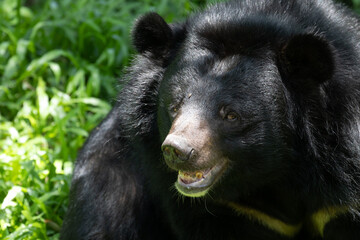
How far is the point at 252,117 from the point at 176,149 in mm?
722

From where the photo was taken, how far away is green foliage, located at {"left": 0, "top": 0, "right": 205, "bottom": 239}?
6887mm

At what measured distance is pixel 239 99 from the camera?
16.6ft

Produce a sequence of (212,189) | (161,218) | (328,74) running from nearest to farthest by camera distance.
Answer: (328,74) → (212,189) → (161,218)

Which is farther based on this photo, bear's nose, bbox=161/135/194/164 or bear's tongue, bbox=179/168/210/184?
bear's tongue, bbox=179/168/210/184

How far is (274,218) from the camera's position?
5.82m

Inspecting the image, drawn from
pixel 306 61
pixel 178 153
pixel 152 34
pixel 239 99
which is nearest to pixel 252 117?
pixel 239 99

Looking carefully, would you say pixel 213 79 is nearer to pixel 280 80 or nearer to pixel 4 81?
pixel 280 80

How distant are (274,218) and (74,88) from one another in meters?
3.59

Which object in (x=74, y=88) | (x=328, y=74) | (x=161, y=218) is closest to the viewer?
(x=328, y=74)

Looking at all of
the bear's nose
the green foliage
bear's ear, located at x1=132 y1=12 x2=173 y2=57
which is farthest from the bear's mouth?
the green foliage

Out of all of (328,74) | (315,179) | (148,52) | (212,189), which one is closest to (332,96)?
(328,74)

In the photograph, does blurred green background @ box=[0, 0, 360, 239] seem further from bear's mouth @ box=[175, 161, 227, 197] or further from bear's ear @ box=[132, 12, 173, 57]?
bear's mouth @ box=[175, 161, 227, 197]

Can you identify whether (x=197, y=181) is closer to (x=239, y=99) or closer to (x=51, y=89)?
(x=239, y=99)

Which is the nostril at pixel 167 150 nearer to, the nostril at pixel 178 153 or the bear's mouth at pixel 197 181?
the nostril at pixel 178 153
